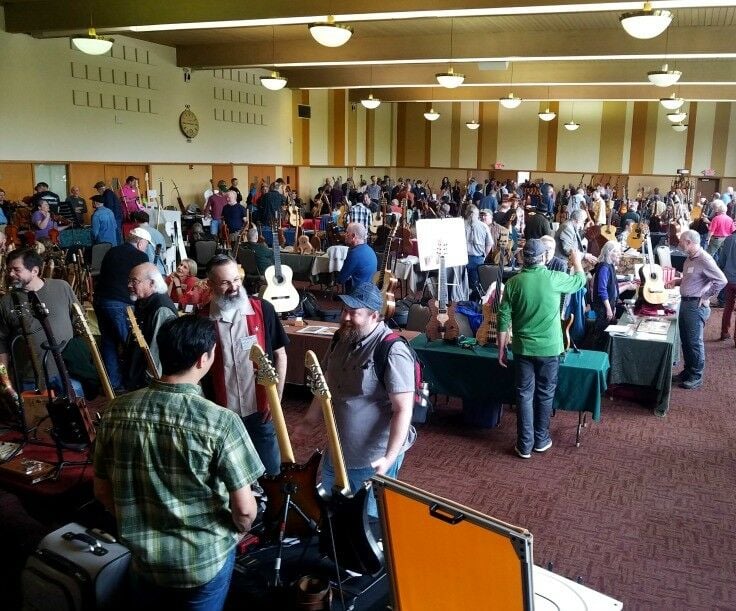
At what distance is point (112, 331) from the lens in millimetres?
4973

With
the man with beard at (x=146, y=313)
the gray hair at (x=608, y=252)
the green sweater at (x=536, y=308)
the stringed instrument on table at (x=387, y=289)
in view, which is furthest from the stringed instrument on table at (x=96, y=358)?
the gray hair at (x=608, y=252)

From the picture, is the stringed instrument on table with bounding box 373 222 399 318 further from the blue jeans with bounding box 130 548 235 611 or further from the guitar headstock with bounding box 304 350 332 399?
the blue jeans with bounding box 130 548 235 611

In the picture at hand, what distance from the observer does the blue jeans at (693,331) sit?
6254 millimetres

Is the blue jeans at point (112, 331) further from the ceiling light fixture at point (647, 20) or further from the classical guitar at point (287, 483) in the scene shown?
the ceiling light fixture at point (647, 20)

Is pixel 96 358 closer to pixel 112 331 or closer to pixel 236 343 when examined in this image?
pixel 236 343

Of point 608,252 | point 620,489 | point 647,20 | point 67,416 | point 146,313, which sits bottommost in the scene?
point 620,489

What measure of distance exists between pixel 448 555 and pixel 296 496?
1.15m

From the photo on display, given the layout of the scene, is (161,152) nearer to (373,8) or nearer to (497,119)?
(373,8)

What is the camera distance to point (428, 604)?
1.98 metres

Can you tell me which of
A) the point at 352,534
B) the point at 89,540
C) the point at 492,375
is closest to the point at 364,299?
the point at 352,534

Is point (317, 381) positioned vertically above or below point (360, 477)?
above

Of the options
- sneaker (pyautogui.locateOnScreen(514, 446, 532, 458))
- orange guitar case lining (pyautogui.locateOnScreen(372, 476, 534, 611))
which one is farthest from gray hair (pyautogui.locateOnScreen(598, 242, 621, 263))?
orange guitar case lining (pyautogui.locateOnScreen(372, 476, 534, 611))

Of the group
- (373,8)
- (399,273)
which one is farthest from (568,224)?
(373,8)

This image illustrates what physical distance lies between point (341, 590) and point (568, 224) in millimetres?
6455
